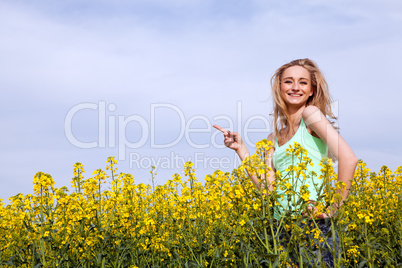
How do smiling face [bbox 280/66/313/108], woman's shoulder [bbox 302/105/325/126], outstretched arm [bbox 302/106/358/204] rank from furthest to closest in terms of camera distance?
smiling face [bbox 280/66/313/108] → woman's shoulder [bbox 302/105/325/126] → outstretched arm [bbox 302/106/358/204]

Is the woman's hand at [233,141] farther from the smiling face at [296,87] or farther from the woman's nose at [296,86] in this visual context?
the woman's nose at [296,86]

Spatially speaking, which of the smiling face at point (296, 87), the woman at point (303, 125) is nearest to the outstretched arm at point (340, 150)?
the woman at point (303, 125)

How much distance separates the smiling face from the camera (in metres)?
4.15

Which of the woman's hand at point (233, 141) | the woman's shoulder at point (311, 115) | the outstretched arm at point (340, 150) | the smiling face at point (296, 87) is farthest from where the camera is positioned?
→ the smiling face at point (296, 87)

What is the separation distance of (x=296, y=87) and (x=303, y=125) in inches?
22.0

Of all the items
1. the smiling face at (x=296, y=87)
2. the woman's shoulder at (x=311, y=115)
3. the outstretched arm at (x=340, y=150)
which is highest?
the smiling face at (x=296, y=87)

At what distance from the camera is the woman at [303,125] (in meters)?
3.36

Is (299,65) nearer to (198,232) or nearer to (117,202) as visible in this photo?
(198,232)

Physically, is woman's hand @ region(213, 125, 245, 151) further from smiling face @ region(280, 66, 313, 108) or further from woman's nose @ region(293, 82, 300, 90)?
woman's nose @ region(293, 82, 300, 90)

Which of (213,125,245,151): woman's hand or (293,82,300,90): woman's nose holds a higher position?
(293,82,300,90): woman's nose

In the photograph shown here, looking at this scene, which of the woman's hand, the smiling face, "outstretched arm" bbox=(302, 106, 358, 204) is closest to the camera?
"outstretched arm" bbox=(302, 106, 358, 204)

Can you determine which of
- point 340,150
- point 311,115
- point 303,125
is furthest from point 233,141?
point 340,150

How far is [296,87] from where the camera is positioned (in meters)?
4.17

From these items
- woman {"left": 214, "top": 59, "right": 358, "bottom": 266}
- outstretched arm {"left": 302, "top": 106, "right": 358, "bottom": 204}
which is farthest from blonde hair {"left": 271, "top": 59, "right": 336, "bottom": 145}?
outstretched arm {"left": 302, "top": 106, "right": 358, "bottom": 204}
